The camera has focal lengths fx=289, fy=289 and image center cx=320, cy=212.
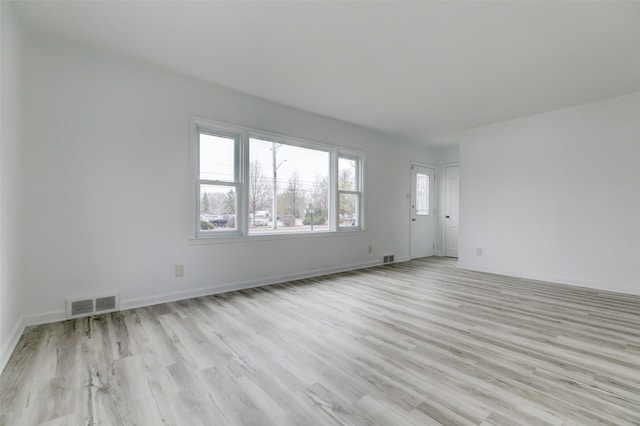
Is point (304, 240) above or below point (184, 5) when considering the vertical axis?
below

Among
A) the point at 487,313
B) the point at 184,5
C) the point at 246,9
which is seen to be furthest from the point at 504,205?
the point at 184,5

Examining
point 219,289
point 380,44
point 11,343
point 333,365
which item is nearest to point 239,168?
point 219,289

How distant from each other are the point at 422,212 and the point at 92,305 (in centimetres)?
627

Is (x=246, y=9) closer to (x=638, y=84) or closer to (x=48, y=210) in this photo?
(x=48, y=210)

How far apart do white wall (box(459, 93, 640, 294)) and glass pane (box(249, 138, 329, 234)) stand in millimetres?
2790

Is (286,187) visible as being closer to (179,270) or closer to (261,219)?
(261,219)

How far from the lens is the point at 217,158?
3768mm

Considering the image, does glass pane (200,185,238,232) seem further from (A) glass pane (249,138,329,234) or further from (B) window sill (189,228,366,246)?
(A) glass pane (249,138,329,234)

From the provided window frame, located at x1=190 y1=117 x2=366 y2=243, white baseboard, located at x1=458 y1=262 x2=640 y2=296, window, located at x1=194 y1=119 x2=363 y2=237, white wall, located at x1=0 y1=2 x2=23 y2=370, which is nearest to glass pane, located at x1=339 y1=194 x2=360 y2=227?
window, located at x1=194 y1=119 x2=363 y2=237

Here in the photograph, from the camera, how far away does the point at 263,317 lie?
2.87m

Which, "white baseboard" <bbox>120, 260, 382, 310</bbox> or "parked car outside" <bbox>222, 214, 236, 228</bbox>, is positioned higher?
"parked car outside" <bbox>222, 214, 236, 228</bbox>

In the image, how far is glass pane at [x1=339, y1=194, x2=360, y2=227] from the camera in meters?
5.24

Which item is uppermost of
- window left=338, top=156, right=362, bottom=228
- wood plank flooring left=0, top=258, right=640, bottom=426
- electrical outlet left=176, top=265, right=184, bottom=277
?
window left=338, top=156, right=362, bottom=228

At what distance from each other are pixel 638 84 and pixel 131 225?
6.16 metres
